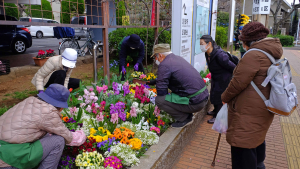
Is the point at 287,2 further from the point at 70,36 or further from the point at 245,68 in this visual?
the point at 245,68

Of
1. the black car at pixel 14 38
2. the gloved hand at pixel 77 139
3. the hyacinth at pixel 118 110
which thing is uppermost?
the black car at pixel 14 38

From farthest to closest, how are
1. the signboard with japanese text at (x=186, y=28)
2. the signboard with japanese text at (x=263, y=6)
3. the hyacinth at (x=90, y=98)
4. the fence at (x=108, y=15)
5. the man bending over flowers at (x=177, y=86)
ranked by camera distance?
1. the signboard with japanese text at (x=263, y=6)
2. the signboard with japanese text at (x=186, y=28)
3. the fence at (x=108, y=15)
4. the hyacinth at (x=90, y=98)
5. the man bending over flowers at (x=177, y=86)

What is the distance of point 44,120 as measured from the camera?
1994mm

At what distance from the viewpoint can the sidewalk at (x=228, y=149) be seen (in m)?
3.08

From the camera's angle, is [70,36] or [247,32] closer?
[247,32]

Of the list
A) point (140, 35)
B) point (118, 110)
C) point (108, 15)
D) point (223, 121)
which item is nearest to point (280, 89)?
point (223, 121)

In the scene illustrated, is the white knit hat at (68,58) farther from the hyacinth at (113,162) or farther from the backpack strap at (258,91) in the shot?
the backpack strap at (258,91)

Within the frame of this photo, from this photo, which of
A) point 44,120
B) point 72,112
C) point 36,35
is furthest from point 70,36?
point 36,35

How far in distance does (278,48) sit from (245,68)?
0.34m

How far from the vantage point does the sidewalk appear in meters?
3.08

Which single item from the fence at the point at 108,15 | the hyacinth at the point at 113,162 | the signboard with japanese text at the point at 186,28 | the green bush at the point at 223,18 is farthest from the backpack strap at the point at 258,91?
the green bush at the point at 223,18

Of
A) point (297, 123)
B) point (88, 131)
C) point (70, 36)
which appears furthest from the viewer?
point (70, 36)

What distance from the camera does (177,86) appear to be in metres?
3.33

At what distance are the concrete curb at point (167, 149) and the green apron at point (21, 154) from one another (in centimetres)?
94
